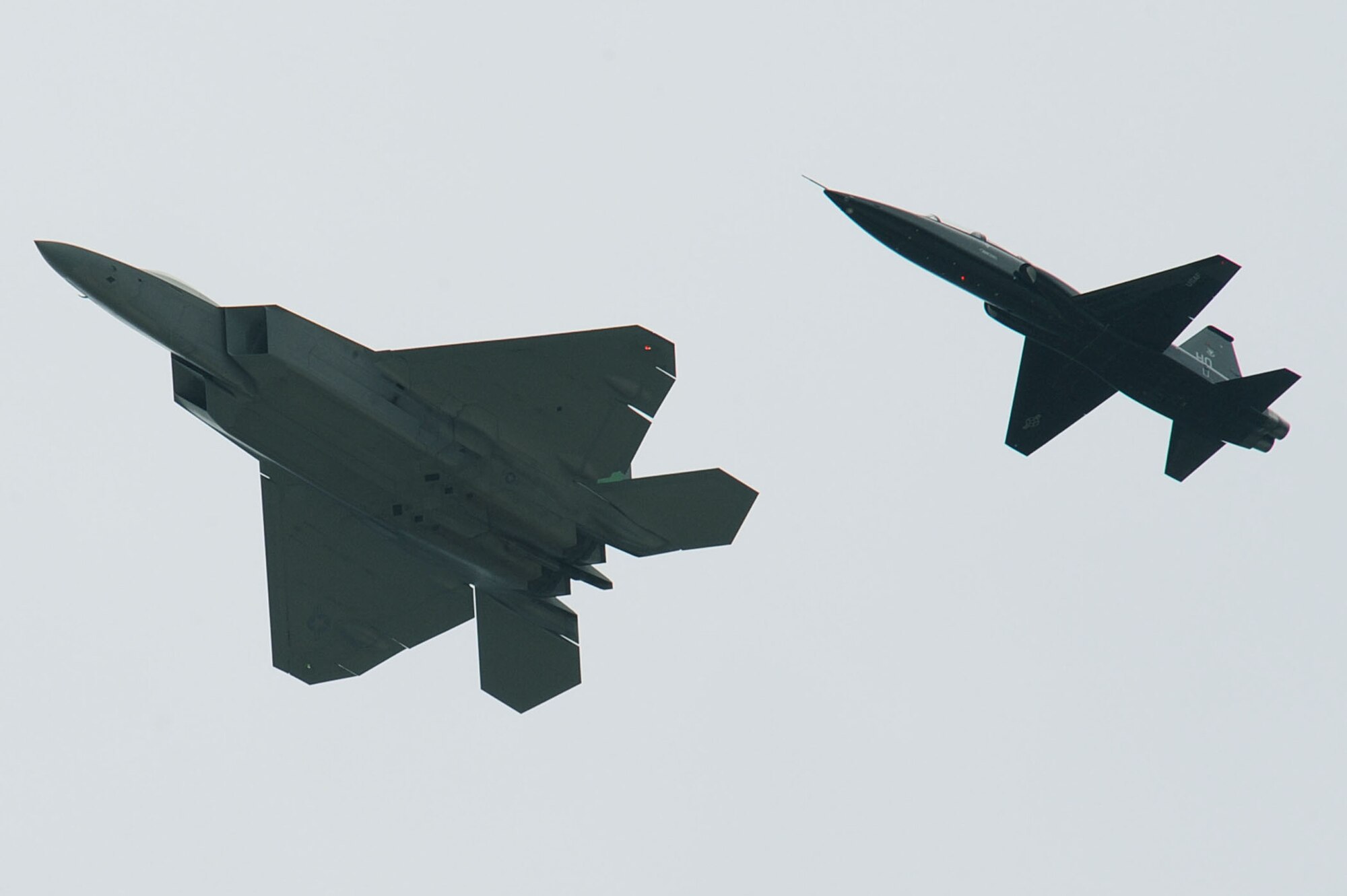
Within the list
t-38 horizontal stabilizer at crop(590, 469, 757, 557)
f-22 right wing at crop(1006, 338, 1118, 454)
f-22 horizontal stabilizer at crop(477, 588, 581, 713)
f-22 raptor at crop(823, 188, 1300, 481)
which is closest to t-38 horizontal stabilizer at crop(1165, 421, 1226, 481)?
f-22 raptor at crop(823, 188, 1300, 481)

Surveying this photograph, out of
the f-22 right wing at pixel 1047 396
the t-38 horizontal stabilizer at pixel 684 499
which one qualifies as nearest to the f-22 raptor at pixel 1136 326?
the f-22 right wing at pixel 1047 396

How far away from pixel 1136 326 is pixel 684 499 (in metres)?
14.7

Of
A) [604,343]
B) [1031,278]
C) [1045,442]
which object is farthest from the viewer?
[1045,442]

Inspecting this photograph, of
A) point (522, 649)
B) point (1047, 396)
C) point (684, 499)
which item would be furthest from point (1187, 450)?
point (522, 649)

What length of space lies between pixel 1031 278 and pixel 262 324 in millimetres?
18661

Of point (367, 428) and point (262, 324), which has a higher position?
point (262, 324)

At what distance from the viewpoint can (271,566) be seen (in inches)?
1251

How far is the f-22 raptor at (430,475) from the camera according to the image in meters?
27.2

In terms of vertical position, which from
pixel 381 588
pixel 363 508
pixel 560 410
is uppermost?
pixel 560 410

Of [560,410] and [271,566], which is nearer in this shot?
[560,410]

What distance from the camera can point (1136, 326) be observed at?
127 feet

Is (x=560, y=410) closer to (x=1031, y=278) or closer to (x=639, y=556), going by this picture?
(x=639, y=556)

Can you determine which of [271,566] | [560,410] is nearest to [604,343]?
[560,410]

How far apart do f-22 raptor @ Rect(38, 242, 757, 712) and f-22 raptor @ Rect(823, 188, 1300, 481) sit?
1079cm
